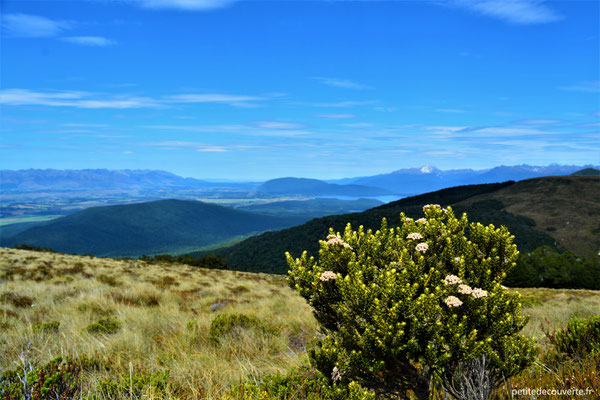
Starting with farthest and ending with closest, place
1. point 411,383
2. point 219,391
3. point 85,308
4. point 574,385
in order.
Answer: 1. point 85,308
2. point 219,391
3. point 574,385
4. point 411,383

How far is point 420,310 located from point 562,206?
181 m

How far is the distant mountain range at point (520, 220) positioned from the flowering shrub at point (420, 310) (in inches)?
4812

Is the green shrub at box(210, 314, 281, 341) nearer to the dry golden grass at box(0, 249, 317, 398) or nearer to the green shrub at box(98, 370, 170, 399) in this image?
the dry golden grass at box(0, 249, 317, 398)

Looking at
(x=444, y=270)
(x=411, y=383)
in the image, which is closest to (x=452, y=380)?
(x=411, y=383)

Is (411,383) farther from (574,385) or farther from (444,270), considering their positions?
(574,385)

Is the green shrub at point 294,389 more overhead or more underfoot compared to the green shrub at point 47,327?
more overhead

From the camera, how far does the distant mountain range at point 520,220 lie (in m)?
118

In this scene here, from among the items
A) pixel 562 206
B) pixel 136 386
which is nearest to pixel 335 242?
pixel 136 386

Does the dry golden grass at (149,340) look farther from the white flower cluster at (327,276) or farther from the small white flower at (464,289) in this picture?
the small white flower at (464,289)

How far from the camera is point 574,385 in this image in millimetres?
3744

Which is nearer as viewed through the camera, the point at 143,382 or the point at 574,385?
the point at 574,385

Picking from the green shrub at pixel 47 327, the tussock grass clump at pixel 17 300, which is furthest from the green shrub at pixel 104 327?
the tussock grass clump at pixel 17 300

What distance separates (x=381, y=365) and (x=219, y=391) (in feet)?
7.43

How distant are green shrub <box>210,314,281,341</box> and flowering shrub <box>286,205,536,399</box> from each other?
12.3 ft
